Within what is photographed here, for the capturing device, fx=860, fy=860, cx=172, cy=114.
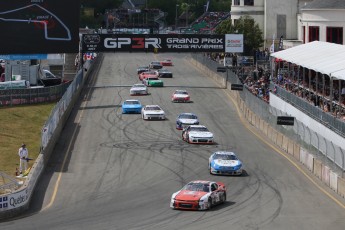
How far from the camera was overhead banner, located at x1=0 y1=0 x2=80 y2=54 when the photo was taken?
72312 millimetres

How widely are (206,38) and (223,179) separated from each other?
46.0 m

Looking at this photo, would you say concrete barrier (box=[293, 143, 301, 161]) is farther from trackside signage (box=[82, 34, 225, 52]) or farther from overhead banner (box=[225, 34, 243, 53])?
overhead banner (box=[225, 34, 243, 53])

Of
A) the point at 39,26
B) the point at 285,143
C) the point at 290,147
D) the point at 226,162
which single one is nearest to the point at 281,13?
the point at 39,26

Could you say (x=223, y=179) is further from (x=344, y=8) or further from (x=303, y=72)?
(x=344, y=8)

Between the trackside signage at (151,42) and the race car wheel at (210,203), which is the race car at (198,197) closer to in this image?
the race car wheel at (210,203)

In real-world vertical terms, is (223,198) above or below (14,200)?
below

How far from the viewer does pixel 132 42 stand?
284ft

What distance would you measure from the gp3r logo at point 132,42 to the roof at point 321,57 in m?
18.6

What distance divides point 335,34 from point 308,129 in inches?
1502

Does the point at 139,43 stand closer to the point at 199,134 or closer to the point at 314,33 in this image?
the point at 314,33

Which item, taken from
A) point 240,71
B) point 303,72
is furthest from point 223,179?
point 240,71

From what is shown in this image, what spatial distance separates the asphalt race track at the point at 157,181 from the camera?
33.4 meters

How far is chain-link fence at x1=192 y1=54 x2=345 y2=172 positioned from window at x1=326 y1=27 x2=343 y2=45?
15706mm

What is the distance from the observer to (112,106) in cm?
7250
